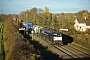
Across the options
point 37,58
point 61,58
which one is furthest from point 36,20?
point 37,58

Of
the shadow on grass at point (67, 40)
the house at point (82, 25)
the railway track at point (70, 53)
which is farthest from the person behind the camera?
the house at point (82, 25)

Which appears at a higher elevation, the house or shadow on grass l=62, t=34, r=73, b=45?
the house

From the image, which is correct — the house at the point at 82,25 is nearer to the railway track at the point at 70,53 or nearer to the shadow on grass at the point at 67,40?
the shadow on grass at the point at 67,40

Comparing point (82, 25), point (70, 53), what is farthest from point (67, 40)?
point (82, 25)

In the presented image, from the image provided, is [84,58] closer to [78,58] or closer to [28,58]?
[78,58]

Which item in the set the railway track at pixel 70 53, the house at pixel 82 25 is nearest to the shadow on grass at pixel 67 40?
the railway track at pixel 70 53

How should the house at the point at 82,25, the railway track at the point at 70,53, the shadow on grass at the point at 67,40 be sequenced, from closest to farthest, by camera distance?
the railway track at the point at 70,53 → the shadow on grass at the point at 67,40 → the house at the point at 82,25

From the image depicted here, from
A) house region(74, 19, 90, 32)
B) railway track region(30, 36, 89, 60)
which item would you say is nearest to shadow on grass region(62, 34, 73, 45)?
railway track region(30, 36, 89, 60)

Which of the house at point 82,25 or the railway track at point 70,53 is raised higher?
the house at point 82,25

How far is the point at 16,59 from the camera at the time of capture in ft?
42.0

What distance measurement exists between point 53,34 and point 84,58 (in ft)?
28.6

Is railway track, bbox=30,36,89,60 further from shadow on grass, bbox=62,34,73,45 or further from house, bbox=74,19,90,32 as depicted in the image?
house, bbox=74,19,90,32

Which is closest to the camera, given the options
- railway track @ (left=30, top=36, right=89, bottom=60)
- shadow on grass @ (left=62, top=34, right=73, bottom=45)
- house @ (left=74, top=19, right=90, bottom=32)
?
railway track @ (left=30, top=36, right=89, bottom=60)

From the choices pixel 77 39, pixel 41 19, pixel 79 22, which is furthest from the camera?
pixel 41 19
